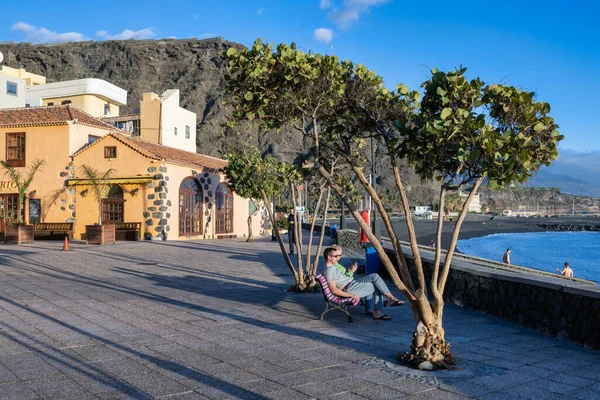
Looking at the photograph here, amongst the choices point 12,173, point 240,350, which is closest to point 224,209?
point 12,173

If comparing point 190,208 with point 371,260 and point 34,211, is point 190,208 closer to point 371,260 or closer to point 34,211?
point 34,211

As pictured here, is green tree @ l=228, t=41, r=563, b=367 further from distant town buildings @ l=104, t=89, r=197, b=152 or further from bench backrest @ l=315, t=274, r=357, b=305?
distant town buildings @ l=104, t=89, r=197, b=152

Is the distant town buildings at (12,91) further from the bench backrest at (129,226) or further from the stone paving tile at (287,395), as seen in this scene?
the stone paving tile at (287,395)

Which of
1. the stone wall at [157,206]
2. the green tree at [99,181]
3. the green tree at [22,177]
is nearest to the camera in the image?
the stone wall at [157,206]

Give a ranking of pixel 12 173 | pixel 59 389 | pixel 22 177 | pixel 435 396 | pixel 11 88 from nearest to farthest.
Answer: pixel 435 396 → pixel 59 389 → pixel 12 173 → pixel 22 177 → pixel 11 88

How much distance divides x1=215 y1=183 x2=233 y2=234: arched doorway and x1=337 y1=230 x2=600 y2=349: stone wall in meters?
20.2

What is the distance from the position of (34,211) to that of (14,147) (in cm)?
321

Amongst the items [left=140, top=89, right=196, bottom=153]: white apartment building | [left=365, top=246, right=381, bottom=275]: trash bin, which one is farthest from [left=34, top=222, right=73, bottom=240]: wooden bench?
[left=365, top=246, right=381, bottom=275]: trash bin

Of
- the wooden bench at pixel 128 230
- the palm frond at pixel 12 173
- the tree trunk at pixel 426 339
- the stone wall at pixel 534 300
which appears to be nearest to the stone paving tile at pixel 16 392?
the tree trunk at pixel 426 339

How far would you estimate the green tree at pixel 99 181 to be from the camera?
23.6m

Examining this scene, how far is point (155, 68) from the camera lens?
116 meters

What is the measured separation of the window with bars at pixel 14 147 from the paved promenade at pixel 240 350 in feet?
55.9

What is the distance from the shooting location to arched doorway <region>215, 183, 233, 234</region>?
92.1 feet

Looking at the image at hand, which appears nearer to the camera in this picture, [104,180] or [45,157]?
[104,180]
